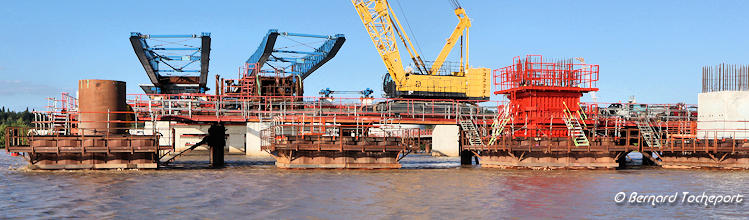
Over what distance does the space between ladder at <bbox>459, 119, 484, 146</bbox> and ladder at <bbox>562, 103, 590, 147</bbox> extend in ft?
16.7

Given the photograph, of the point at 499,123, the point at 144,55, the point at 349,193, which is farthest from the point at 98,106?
the point at 144,55

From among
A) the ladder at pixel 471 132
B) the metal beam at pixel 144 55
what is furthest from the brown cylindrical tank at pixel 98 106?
the metal beam at pixel 144 55

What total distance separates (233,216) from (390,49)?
51.2 m

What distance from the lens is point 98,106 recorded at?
3759cm

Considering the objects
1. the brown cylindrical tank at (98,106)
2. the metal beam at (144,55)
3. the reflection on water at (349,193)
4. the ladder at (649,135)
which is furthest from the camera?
A: the metal beam at (144,55)

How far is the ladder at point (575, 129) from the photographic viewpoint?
41.3 metres

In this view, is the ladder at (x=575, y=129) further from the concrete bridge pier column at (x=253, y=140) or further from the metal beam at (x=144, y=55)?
the metal beam at (x=144, y=55)

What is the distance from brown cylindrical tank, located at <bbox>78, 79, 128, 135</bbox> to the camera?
37438mm

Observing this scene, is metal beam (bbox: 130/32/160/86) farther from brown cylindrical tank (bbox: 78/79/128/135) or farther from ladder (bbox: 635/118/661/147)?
ladder (bbox: 635/118/661/147)

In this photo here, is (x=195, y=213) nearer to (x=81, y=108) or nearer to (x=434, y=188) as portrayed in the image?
(x=434, y=188)

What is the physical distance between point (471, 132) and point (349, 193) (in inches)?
669

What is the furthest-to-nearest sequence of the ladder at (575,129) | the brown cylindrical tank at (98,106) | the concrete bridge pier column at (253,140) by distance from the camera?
the concrete bridge pier column at (253,140)
the ladder at (575,129)
the brown cylindrical tank at (98,106)

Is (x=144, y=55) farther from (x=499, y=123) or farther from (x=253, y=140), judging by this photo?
(x=499, y=123)

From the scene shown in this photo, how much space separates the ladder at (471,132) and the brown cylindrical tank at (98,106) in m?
18.7
